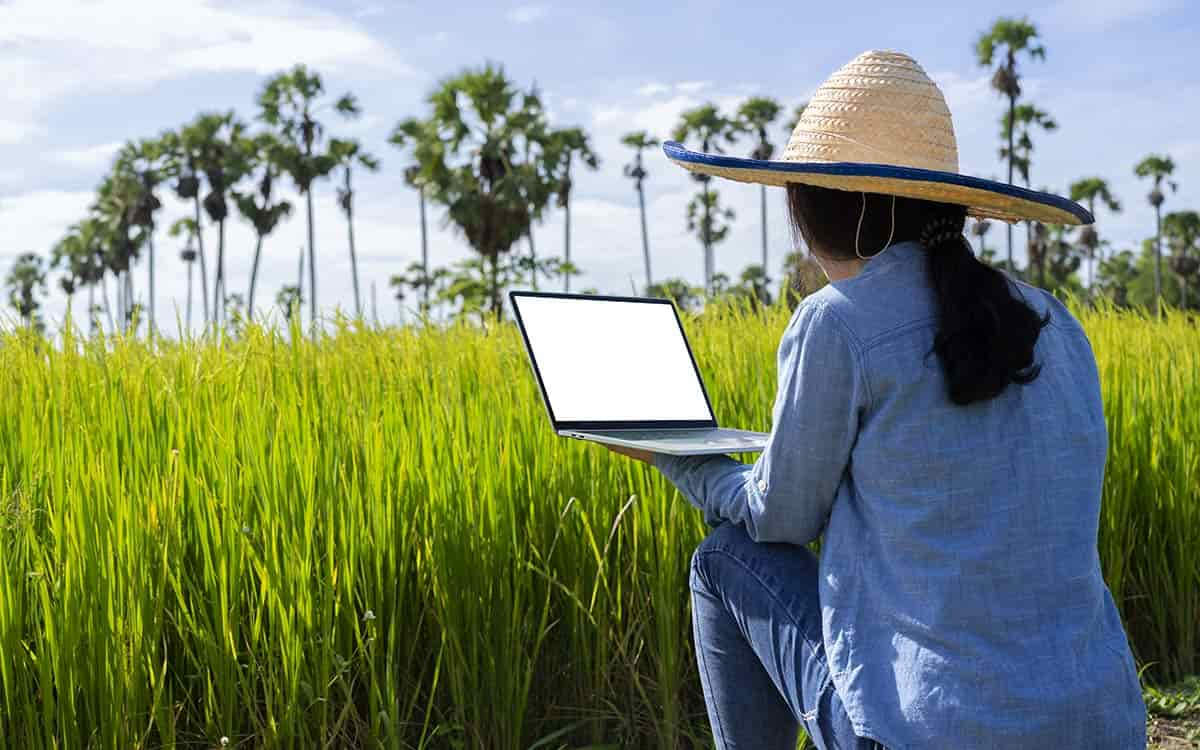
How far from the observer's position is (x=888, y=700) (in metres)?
1.44

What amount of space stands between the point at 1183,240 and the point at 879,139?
6267cm

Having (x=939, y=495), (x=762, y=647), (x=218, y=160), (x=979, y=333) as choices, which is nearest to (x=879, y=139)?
(x=979, y=333)

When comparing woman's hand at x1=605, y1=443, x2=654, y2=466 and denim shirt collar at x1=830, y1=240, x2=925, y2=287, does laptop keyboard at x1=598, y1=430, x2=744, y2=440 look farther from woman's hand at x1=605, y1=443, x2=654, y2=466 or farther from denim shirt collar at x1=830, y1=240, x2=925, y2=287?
denim shirt collar at x1=830, y1=240, x2=925, y2=287

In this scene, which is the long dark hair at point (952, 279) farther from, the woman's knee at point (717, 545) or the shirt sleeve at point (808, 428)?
the woman's knee at point (717, 545)

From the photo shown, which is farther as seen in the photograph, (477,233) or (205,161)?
(205,161)

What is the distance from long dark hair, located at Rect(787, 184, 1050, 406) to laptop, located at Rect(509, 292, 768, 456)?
368mm

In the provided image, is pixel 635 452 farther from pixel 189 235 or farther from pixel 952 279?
pixel 189 235

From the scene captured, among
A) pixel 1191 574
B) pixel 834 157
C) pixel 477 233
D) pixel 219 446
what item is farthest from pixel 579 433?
pixel 477 233

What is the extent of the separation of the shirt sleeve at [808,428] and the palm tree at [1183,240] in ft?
198

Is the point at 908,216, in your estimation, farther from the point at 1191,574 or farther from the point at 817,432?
the point at 1191,574

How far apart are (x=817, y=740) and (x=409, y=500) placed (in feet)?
3.47

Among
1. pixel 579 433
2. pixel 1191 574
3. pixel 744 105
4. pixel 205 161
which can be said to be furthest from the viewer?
pixel 744 105

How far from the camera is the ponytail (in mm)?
1387

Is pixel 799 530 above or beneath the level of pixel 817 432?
beneath
